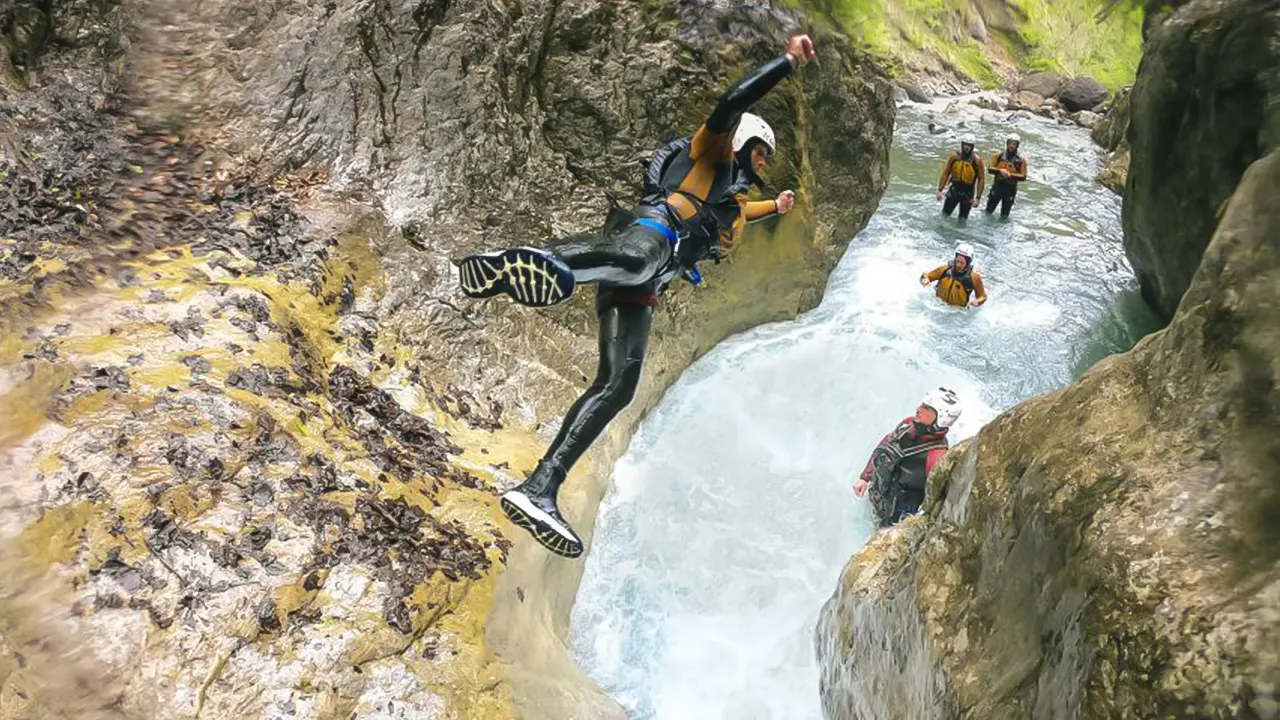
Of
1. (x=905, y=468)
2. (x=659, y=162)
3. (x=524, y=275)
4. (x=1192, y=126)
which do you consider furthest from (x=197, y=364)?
(x=1192, y=126)

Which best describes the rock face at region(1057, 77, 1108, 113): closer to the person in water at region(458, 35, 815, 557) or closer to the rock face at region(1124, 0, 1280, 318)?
the rock face at region(1124, 0, 1280, 318)

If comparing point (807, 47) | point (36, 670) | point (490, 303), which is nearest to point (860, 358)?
point (490, 303)

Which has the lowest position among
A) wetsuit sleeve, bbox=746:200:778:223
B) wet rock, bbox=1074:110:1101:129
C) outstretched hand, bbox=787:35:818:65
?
wetsuit sleeve, bbox=746:200:778:223

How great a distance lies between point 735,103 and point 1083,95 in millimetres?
28467

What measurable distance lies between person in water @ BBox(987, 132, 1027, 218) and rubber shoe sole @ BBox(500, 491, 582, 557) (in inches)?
497

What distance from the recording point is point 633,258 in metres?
4.19

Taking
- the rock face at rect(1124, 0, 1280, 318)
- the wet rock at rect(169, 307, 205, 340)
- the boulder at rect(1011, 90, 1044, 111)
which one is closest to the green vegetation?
the boulder at rect(1011, 90, 1044, 111)

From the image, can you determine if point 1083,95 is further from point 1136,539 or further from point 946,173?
point 1136,539

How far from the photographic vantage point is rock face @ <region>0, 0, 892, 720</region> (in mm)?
3527

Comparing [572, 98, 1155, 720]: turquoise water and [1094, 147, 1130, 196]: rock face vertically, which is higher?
[1094, 147, 1130, 196]: rock face

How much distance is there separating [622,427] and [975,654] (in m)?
4.07

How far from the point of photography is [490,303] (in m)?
6.69

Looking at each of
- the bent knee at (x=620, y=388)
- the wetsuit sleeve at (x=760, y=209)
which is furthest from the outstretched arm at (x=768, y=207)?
the bent knee at (x=620, y=388)

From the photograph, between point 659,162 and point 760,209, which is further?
point 760,209
